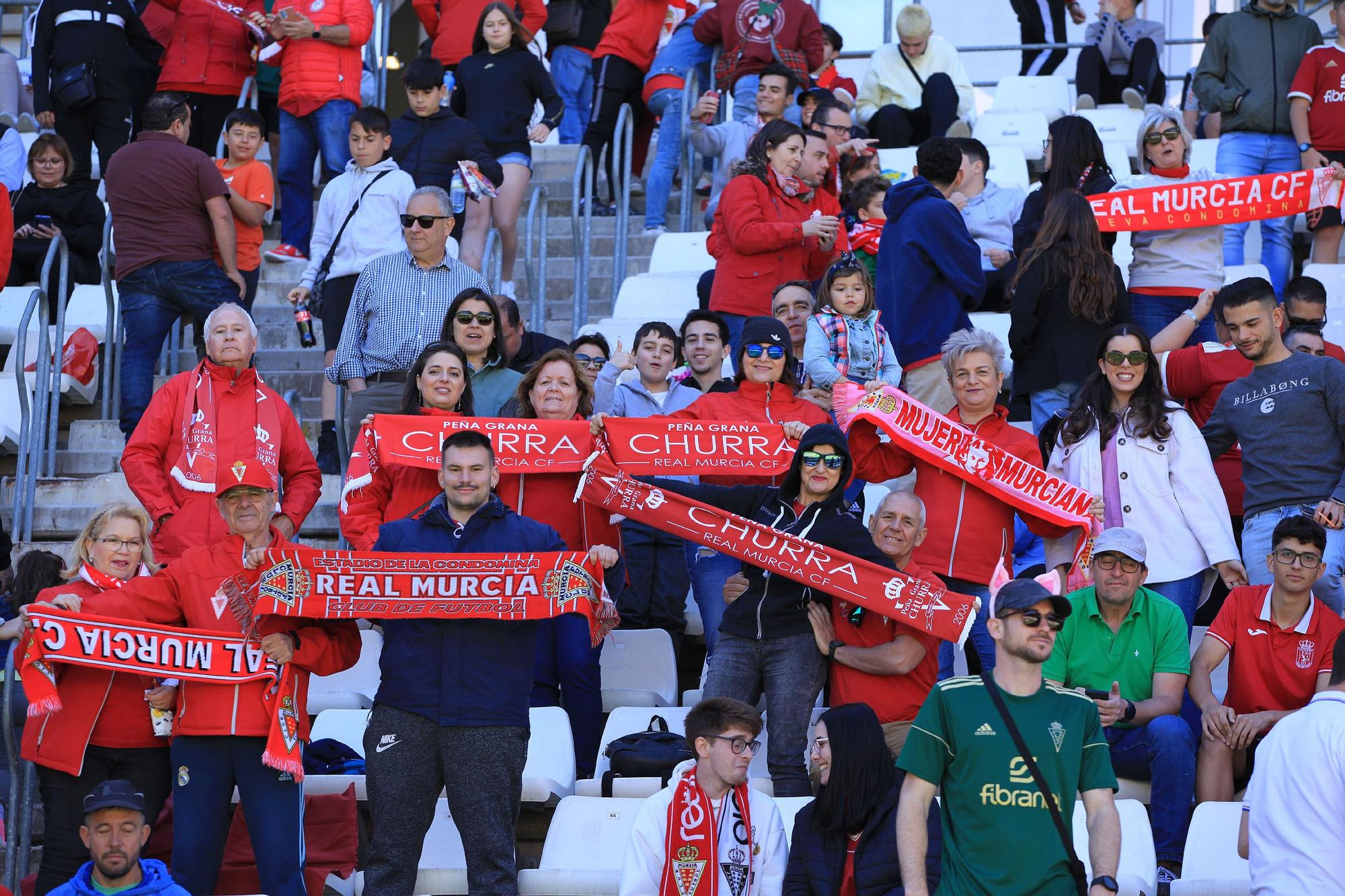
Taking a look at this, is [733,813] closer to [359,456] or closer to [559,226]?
[359,456]

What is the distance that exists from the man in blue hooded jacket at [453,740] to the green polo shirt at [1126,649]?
2.04 meters

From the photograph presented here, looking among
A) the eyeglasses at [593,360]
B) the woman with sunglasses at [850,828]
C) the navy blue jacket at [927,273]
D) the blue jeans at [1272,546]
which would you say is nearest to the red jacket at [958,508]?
the blue jeans at [1272,546]

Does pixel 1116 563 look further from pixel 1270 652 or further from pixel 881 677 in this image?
pixel 881 677

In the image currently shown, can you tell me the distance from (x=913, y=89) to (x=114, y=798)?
8.94 m

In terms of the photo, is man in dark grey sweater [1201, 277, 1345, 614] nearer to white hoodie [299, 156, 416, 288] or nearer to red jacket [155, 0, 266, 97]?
white hoodie [299, 156, 416, 288]

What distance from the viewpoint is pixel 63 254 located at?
10523 mm

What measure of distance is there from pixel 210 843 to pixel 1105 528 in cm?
370

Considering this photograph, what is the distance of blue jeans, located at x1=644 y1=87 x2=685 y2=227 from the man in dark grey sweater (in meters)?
5.14

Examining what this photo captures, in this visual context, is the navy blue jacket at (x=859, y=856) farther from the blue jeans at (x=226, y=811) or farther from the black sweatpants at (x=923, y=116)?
the black sweatpants at (x=923, y=116)

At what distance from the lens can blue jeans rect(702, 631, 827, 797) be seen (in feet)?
23.4

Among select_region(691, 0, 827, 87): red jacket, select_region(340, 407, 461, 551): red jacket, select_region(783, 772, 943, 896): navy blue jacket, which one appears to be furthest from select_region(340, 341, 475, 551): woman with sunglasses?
select_region(691, 0, 827, 87): red jacket

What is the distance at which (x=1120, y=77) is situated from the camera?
14688 millimetres

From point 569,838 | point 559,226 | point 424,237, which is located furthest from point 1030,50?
point 569,838

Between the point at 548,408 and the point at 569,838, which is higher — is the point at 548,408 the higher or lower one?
the higher one
